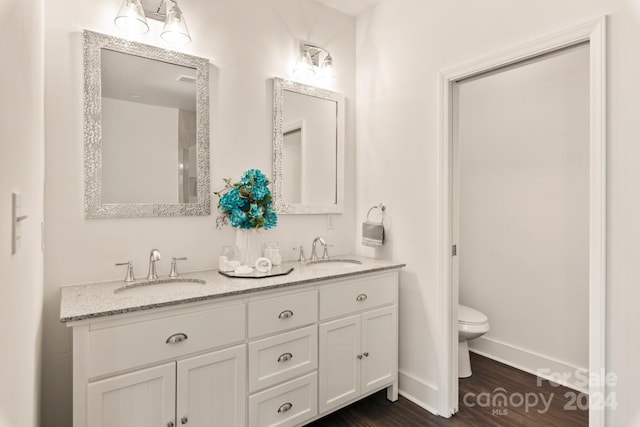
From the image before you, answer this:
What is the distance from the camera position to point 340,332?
2029 millimetres

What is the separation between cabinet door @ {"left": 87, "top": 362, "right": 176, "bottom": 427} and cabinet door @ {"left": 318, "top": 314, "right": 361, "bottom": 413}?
0.80 m

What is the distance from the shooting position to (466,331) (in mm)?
2551

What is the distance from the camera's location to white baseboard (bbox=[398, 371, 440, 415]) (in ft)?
7.31

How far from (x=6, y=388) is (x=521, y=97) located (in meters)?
3.33

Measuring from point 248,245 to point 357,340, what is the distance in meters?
0.87

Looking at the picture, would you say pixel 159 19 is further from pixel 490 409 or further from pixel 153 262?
pixel 490 409

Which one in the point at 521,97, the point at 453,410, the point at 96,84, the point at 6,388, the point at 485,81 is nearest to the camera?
the point at 6,388

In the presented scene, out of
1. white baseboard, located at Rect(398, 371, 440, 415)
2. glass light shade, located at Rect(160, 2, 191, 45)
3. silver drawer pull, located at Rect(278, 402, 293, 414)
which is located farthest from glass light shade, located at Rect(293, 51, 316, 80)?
white baseboard, located at Rect(398, 371, 440, 415)

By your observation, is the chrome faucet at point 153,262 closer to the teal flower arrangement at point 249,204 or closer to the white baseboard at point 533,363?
the teal flower arrangement at point 249,204

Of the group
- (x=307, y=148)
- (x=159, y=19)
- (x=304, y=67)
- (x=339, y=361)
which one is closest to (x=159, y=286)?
(x=339, y=361)

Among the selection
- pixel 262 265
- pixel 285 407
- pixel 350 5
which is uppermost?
pixel 350 5

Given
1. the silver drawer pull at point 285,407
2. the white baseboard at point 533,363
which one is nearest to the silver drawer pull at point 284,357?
the silver drawer pull at point 285,407

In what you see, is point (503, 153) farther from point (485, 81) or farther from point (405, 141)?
point (405, 141)

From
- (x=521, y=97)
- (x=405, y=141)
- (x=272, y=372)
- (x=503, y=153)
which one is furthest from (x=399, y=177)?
(x=272, y=372)
